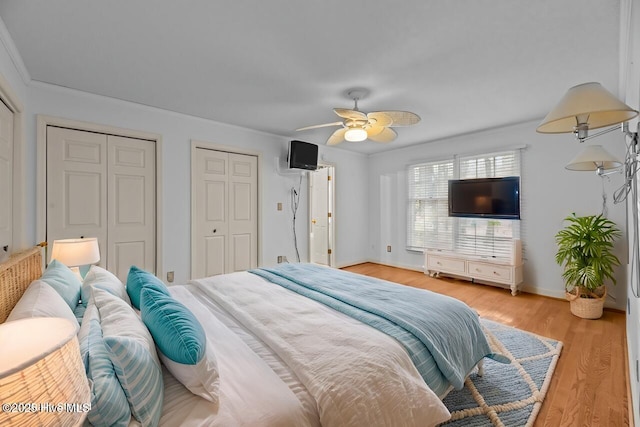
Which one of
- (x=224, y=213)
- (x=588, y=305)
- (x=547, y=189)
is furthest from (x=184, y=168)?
(x=588, y=305)

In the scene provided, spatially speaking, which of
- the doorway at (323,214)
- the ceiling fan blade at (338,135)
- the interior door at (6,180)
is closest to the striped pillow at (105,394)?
the interior door at (6,180)

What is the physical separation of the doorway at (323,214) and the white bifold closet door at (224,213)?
4.28 ft

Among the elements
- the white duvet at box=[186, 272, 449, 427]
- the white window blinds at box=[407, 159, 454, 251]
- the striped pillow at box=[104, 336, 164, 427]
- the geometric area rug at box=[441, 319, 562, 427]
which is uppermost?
the white window blinds at box=[407, 159, 454, 251]

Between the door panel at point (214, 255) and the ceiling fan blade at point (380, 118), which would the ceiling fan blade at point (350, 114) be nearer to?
the ceiling fan blade at point (380, 118)

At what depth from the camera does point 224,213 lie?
4.16 m

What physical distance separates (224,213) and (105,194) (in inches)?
55.4

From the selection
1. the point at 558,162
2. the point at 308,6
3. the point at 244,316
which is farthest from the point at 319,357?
the point at 558,162

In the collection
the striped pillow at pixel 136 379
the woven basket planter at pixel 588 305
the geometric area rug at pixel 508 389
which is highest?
the striped pillow at pixel 136 379

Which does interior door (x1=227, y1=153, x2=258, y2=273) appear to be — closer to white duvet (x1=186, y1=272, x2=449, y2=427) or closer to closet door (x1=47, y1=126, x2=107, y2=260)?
closet door (x1=47, y1=126, x2=107, y2=260)

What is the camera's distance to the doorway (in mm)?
5578

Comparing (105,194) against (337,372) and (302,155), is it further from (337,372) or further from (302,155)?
(337,372)

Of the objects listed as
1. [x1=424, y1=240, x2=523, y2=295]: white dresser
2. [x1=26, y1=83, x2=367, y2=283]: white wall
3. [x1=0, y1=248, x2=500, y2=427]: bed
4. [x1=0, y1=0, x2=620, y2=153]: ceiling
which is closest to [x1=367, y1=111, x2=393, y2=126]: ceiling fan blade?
[x1=0, y1=0, x2=620, y2=153]: ceiling

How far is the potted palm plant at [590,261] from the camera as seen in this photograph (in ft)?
10.3

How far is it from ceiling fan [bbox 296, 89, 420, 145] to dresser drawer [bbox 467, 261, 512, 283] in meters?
2.59
